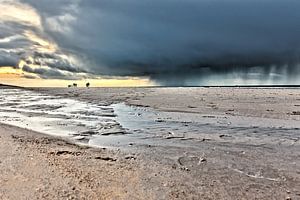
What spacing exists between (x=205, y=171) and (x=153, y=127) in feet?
40.5

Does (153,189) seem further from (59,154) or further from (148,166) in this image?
(59,154)

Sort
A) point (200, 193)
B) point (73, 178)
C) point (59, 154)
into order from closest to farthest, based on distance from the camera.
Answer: point (200, 193), point (73, 178), point (59, 154)

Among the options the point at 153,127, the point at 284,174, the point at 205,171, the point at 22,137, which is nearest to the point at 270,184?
the point at 284,174

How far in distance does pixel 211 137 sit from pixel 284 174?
8.01m

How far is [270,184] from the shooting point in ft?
33.2

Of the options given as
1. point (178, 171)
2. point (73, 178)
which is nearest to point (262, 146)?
point (178, 171)

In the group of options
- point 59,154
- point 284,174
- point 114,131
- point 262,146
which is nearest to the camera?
point 284,174

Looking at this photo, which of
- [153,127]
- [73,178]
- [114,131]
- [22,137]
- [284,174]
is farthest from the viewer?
[153,127]

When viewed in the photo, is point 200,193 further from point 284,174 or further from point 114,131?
point 114,131

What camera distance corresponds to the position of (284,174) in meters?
11.3

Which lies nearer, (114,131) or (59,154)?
(59,154)

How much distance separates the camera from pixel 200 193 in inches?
361

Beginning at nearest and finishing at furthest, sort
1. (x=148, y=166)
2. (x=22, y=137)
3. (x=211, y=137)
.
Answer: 1. (x=148, y=166)
2. (x=22, y=137)
3. (x=211, y=137)

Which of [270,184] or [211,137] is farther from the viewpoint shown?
[211,137]
